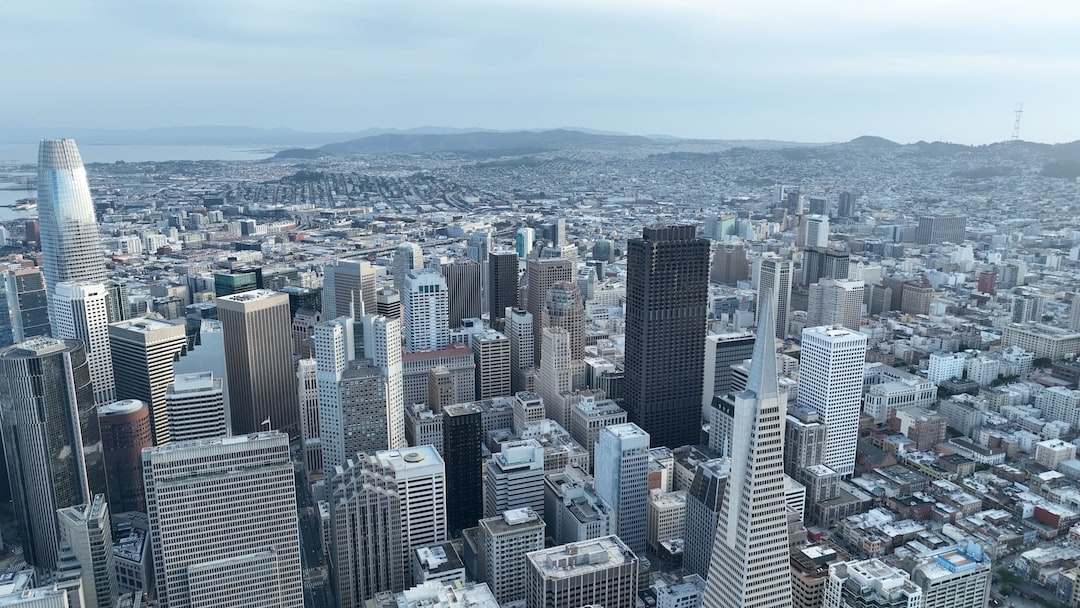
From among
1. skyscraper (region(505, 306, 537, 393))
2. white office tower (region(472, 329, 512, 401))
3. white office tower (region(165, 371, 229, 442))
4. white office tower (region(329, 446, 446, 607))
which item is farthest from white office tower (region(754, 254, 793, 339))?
white office tower (region(165, 371, 229, 442))

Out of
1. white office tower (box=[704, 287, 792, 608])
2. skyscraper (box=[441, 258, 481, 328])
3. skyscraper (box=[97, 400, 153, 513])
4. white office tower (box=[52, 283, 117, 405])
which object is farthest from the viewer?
skyscraper (box=[441, 258, 481, 328])

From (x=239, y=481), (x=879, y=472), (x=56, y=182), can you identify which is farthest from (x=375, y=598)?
(x=56, y=182)

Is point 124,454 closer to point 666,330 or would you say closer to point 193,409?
point 193,409

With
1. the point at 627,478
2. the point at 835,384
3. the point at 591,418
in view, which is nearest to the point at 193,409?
the point at 627,478

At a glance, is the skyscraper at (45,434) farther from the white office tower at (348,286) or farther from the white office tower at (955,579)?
the white office tower at (955,579)

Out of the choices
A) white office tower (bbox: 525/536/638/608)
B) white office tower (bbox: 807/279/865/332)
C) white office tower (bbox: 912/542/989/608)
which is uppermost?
white office tower (bbox: 807/279/865/332)

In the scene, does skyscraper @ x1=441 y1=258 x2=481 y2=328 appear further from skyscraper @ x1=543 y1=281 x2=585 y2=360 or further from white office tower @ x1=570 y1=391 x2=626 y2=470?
white office tower @ x1=570 y1=391 x2=626 y2=470
